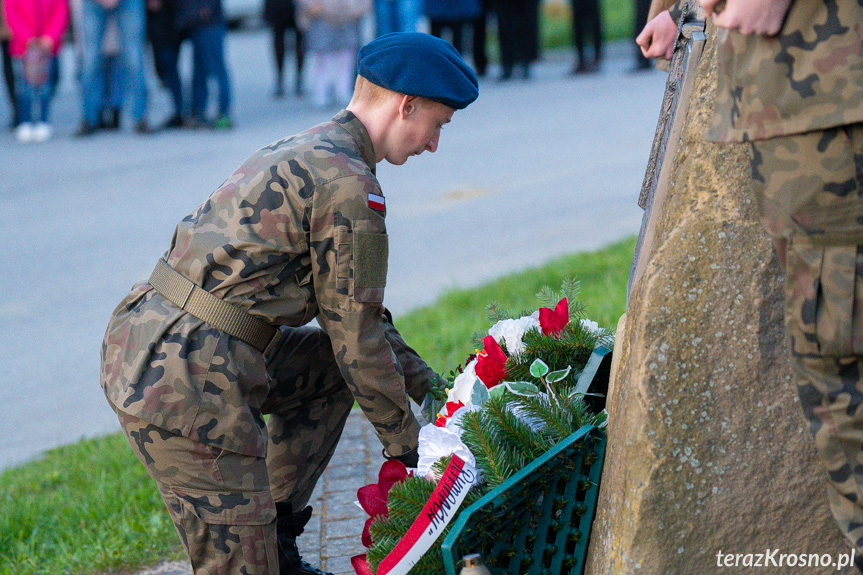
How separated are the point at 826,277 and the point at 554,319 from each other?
108cm

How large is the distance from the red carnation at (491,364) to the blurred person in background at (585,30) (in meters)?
10.6

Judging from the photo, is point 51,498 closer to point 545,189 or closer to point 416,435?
point 416,435

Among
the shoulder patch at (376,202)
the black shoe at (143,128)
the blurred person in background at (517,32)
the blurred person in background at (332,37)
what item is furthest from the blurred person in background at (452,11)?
the shoulder patch at (376,202)

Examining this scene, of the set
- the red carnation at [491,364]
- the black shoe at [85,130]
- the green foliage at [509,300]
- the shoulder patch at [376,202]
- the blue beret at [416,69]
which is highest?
the blue beret at [416,69]

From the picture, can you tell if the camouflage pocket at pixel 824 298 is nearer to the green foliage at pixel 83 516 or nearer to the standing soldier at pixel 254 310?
the standing soldier at pixel 254 310

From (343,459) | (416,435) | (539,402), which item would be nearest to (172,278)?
(416,435)

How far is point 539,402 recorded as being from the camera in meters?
2.33

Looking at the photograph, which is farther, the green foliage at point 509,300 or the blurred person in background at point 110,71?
the blurred person in background at point 110,71

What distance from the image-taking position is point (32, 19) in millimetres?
9883

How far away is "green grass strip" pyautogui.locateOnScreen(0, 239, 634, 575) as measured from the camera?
3.16 m

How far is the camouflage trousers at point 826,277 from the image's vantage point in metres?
1.65

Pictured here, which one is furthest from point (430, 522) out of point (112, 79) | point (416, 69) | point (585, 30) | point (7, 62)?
point (585, 30)

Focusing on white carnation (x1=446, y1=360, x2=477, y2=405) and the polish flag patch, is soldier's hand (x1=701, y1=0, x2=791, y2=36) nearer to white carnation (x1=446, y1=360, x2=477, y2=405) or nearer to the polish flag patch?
the polish flag patch

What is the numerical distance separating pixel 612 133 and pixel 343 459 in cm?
631
